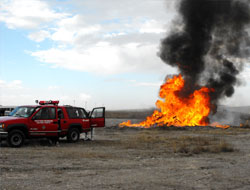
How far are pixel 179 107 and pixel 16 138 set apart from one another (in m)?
26.2

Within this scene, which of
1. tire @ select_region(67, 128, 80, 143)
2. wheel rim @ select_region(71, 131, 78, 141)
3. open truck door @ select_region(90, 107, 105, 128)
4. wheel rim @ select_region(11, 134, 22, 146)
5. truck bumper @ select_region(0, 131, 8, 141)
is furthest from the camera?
open truck door @ select_region(90, 107, 105, 128)

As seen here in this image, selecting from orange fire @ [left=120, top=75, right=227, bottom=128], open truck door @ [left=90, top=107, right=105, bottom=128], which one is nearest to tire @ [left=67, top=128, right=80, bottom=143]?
open truck door @ [left=90, top=107, right=105, bottom=128]

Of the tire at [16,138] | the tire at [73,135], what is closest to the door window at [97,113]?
the tire at [73,135]

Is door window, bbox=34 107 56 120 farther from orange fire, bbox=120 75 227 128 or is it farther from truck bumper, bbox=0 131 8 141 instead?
orange fire, bbox=120 75 227 128

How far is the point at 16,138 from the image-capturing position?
13.4 metres

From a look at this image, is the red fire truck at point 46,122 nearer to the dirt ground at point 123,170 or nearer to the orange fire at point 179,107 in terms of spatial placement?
the dirt ground at point 123,170

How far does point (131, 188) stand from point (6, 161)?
514 cm

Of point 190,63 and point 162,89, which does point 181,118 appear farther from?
point 190,63

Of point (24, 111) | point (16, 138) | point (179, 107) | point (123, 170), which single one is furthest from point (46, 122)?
point (179, 107)

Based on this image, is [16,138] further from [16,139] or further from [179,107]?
[179,107]

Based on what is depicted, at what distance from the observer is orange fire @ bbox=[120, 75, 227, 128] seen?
35.9 meters

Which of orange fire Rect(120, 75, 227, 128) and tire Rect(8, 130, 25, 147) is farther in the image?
orange fire Rect(120, 75, 227, 128)

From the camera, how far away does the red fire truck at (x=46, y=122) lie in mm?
13266

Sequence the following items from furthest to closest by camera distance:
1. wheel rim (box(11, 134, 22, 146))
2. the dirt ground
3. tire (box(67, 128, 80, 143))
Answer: tire (box(67, 128, 80, 143)) → wheel rim (box(11, 134, 22, 146)) → the dirt ground
